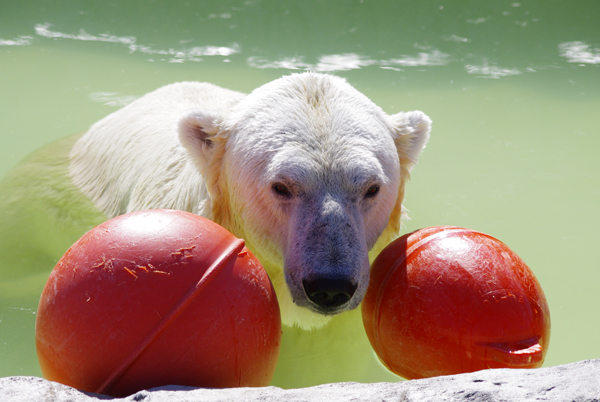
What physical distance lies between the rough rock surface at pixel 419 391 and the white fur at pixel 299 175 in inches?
25.0

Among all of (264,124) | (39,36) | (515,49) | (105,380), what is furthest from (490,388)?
(39,36)

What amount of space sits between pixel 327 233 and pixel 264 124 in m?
0.76

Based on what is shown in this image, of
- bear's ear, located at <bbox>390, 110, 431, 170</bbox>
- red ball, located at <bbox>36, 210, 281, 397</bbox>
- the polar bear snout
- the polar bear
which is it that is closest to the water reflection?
bear's ear, located at <bbox>390, 110, 431, 170</bbox>

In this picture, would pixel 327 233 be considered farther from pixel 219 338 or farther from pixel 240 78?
pixel 240 78

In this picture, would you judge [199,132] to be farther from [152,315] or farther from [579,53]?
[579,53]

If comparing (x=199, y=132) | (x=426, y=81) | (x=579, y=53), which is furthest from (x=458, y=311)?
(x=579, y=53)

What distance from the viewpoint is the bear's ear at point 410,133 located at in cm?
339

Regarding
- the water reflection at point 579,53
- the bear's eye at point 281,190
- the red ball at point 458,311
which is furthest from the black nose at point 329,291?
the water reflection at point 579,53

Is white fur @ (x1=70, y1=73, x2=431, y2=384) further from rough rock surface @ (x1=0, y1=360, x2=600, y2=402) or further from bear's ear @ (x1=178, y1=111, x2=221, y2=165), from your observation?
rough rock surface @ (x1=0, y1=360, x2=600, y2=402)

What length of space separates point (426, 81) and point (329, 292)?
6.54 m

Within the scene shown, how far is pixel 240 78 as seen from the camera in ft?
27.2

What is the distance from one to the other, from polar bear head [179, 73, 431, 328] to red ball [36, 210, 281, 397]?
0.42m

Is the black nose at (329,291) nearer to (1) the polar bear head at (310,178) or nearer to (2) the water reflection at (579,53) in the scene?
(1) the polar bear head at (310,178)

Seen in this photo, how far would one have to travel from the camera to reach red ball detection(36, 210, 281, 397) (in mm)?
2121
